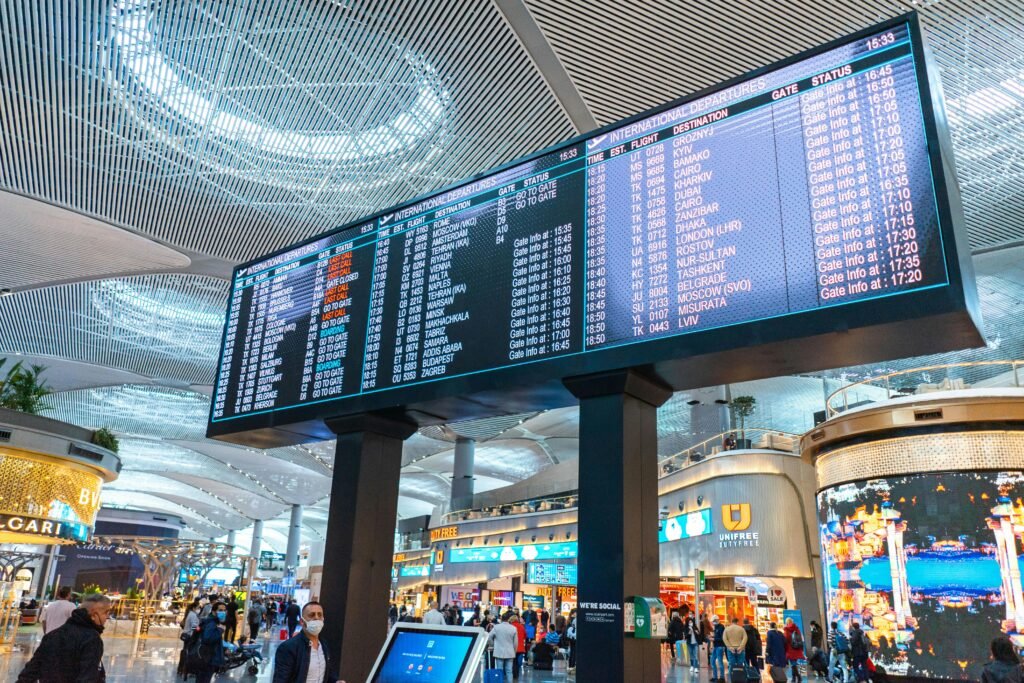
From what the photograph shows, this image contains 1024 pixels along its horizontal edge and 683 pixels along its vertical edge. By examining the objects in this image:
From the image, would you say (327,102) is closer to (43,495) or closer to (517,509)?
(43,495)

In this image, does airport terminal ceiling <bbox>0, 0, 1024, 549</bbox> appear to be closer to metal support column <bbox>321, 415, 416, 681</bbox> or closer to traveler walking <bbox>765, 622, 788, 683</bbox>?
metal support column <bbox>321, 415, 416, 681</bbox>

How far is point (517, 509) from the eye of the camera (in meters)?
31.4

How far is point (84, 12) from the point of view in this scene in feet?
35.7

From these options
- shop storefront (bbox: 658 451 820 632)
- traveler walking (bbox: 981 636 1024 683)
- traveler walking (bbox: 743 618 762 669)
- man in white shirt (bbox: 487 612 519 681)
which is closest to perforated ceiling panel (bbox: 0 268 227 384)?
man in white shirt (bbox: 487 612 519 681)

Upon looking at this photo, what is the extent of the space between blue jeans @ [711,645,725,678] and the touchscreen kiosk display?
13103 millimetres

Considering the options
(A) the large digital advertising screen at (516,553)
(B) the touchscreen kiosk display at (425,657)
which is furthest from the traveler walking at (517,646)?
(B) the touchscreen kiosk display at (425,657)

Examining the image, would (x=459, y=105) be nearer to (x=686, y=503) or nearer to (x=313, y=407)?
(x=313, y=407)

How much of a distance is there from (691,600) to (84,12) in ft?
65.9

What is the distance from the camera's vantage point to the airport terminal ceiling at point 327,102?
35.6 ft

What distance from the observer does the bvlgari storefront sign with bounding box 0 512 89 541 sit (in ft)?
53.5

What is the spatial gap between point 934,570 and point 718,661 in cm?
518

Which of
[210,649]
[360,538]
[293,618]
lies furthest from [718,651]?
[293,618]

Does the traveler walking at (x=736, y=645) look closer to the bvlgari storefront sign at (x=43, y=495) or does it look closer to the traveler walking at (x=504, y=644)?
the traveler walking at (x=504, y=644)

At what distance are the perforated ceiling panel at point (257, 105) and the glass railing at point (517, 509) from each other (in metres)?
16.1
